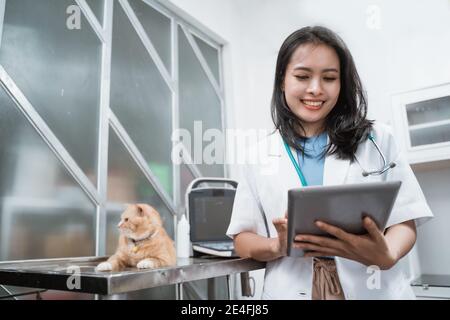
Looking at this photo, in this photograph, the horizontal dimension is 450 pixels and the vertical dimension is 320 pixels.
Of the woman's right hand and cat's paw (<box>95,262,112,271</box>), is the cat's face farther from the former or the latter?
the woman's right hand

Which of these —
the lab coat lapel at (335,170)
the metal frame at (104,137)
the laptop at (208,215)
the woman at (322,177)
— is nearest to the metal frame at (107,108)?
the metal frame at (104,137)

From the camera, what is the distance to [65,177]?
64.6 inches

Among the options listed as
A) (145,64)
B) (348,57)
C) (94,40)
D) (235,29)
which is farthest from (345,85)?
(235,29)

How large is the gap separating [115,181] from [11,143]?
574 mm

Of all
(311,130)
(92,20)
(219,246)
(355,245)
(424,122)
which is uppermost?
(92,20)

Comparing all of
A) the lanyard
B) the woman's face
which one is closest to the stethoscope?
the lanyard

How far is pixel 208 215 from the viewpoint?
184cm

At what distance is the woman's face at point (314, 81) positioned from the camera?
0.84 m

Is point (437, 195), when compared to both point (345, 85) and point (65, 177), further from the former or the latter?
point (65, 177)

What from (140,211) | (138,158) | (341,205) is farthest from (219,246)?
(341,205)

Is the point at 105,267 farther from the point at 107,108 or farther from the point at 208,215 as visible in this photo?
the point at 107,108

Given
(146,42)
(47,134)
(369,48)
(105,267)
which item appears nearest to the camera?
(105,267)

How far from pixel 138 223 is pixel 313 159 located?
0.69 meters

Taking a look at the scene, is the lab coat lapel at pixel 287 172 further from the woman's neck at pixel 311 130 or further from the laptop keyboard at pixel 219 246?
the laptop keyboard at pixel 219 246
